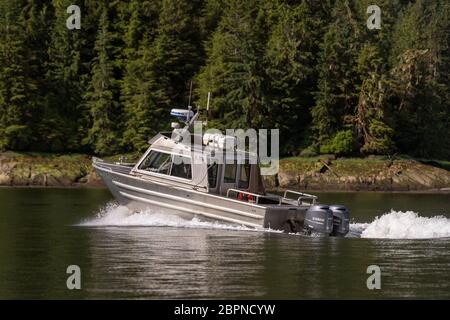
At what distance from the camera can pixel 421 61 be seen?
291 feet

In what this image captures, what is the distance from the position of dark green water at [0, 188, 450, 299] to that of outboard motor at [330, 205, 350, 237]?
0.45 m

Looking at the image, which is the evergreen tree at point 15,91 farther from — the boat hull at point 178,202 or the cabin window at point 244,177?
the cabin window at point 244,177

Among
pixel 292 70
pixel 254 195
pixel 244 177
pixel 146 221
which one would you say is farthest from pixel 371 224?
pixel 292 70

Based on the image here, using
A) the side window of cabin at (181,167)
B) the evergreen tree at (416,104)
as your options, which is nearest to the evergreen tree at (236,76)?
the evergreen tree at (416,104)

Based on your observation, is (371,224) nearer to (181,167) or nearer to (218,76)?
(181,167)

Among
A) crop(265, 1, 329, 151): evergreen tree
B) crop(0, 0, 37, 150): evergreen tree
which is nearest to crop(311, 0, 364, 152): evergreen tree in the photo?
crop(265, 1, 329, 151): evergreen tree

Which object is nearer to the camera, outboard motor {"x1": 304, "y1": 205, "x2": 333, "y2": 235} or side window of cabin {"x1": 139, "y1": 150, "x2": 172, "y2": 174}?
outboard motor {"x1": 304, "y1": 205, "x2": 333, "y2": 235}

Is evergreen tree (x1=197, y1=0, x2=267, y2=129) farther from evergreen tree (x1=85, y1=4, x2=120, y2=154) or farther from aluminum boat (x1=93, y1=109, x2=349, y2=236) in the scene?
aluminum boat (x1=93, y1=109, x2=349, y2=236)

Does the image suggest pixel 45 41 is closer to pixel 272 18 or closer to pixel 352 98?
pixel 272 18

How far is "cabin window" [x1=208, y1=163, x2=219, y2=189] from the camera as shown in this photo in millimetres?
35062

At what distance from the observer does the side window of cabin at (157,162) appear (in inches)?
1410

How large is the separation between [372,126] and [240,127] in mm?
11021

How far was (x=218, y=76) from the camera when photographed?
8288cm

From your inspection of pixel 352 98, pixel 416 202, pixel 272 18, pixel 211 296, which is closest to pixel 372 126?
pixel 352 98
